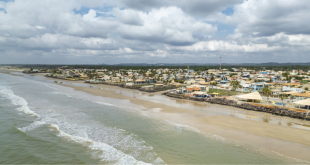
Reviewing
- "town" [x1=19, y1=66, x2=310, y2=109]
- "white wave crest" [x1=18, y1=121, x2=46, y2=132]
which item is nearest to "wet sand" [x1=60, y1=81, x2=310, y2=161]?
"town" [x1=19, y1=66, x2=310, y2=109]

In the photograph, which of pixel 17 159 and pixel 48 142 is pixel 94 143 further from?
pixel 17 159

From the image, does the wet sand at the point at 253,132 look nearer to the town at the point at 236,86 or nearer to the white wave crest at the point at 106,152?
the white wave crest at the point at 106,152

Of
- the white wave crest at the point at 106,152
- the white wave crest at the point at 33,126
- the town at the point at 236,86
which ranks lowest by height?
the white wave crest at the point at 106,152

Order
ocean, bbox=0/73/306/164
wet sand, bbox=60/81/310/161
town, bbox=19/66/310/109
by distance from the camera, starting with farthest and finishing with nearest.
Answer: town, bbox=19/66/310/109 < wet sand, bbox=60/81/310/161 < ocean, bbox=0/73/306/164

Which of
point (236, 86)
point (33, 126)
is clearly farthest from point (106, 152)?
point (236, 86)

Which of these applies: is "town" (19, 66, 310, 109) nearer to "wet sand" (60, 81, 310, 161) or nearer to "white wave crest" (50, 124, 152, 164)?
"wet sand" (60, 81, 310, 161)

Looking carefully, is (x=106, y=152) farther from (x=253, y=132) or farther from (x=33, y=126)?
(x=253, y=132)

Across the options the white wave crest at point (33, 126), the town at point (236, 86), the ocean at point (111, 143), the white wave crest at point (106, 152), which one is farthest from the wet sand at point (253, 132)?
the white wave crest at point (33, 126)

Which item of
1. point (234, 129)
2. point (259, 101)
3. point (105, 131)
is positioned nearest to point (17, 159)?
point (105, 131)
